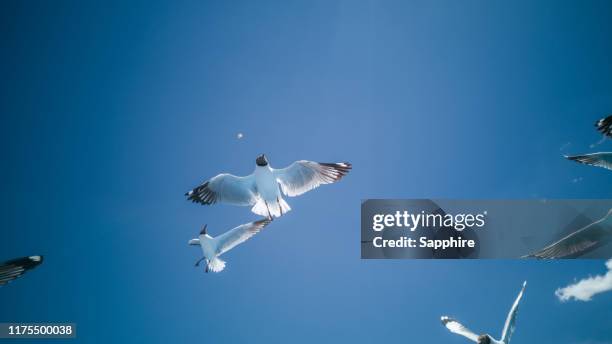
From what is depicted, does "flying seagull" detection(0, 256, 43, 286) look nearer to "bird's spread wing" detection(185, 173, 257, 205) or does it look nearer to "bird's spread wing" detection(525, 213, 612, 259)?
"bird's spread wing" detection(185, 173, 257, 205)

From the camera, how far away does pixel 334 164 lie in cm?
516

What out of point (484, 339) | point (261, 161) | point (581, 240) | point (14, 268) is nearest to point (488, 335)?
point (484, 339)

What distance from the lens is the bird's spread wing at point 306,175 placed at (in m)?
5.16

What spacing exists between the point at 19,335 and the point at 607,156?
5.59 meters

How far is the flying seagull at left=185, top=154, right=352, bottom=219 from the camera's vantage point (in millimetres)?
5160

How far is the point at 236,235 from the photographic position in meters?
5.25

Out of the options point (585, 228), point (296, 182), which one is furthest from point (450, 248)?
point (296, 182)

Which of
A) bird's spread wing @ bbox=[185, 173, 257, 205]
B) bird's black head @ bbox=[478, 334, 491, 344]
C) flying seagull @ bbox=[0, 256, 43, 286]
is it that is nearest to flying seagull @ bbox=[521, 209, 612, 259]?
bird's black head @ bbox=[478, 334, 491, 344]

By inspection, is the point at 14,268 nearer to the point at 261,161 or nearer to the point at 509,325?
the point at 261,161

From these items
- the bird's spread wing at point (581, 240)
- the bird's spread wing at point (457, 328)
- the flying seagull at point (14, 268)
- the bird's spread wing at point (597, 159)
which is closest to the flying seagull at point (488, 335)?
the bird's spread wing at point (457, 328)

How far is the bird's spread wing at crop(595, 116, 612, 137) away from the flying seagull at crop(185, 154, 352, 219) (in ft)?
7.52

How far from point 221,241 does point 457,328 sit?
2294 mm

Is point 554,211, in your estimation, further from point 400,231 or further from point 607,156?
point 400,231

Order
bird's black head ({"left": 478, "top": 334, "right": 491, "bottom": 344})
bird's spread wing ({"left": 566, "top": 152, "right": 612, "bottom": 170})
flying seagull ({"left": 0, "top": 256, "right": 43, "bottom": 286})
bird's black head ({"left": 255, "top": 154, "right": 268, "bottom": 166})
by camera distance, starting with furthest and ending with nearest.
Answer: bird's black head ({"left": 255, "top": 154, "right": 268, "bottom": 166}) < bird's spread wing ({"left": 566, "top": 152, "right": 612, "bottom": 170}) < bird's black head ({"left": 478, "top": 334, "right": 491, "bottom": 344}) < flying seagull ({"left": 0, "top": 256, "right": 43, "bottom": 286})
